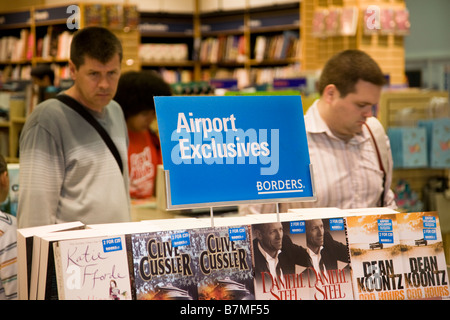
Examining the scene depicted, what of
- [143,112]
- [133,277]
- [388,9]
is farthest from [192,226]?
[388,9]

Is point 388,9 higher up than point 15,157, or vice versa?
point 388,9

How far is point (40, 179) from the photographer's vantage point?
8.13 feet

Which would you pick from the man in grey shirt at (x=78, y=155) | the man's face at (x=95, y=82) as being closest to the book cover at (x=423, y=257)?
the man in grey shirt at (x=78, y=155)

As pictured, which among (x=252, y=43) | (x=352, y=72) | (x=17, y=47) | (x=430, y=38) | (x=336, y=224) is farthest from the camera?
(x=430, y=38)

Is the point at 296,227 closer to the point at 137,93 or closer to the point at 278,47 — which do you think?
the point at 137,93

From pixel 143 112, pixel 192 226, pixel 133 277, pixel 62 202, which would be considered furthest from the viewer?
pixel 143 112

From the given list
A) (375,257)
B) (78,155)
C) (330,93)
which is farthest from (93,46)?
(375,257)

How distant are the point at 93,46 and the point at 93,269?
57.2 inches

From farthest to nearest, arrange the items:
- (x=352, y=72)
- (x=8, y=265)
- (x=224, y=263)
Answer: (x=352, y=72), (x=8, y=265), (x=224, y=263)

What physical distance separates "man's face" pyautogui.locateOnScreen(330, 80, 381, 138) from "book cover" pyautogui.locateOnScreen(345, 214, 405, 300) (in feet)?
3.74
